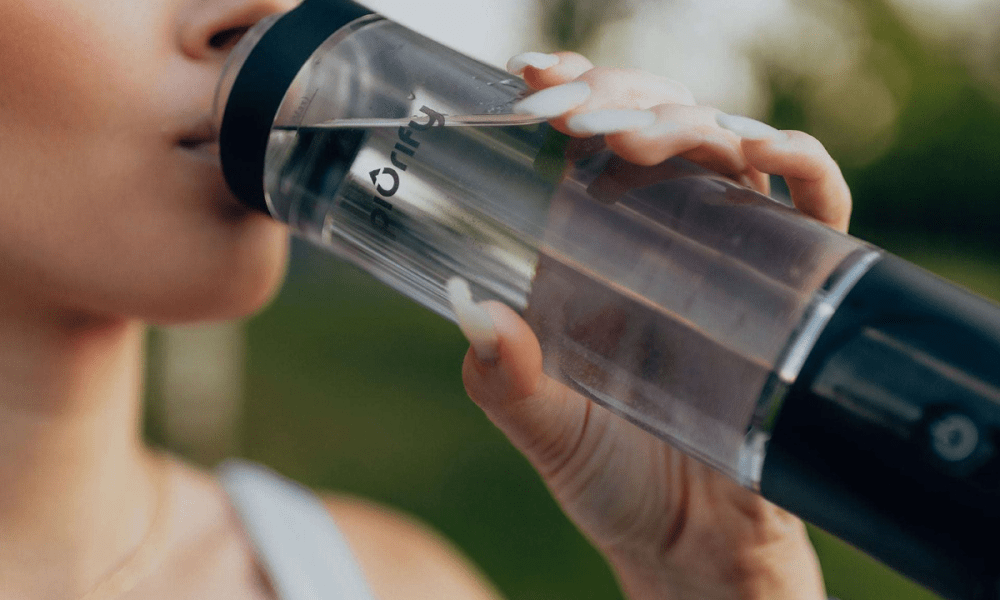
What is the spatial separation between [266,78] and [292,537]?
0.41 metres

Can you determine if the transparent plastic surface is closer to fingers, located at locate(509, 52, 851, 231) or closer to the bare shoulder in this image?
fingers, located at locate(509, 52, 851, 231)

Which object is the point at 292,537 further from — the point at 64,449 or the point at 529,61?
the point at 529,61

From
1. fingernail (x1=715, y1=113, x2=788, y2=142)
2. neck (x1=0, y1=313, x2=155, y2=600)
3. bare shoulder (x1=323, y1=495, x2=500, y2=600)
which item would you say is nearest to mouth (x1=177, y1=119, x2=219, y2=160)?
neck (x1=0, y1=313, x2=155, y2=600)

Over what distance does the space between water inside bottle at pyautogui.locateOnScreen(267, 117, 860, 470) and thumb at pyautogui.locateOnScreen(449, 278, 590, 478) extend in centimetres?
2

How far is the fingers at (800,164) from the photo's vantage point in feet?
1.28

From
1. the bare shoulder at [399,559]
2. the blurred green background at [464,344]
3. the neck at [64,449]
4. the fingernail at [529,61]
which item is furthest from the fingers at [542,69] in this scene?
the blurred green background at [464,344]

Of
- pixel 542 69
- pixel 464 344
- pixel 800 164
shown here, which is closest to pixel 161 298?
pixel 542 69

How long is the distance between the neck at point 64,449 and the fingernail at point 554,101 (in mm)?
323

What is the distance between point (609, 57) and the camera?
226 cm

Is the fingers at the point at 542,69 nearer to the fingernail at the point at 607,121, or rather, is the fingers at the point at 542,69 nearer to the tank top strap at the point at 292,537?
the fingernail at the point at 607,121

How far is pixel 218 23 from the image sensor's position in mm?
429

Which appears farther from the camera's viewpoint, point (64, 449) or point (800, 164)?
point (64, 449)

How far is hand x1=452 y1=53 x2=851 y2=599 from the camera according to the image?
38 cm

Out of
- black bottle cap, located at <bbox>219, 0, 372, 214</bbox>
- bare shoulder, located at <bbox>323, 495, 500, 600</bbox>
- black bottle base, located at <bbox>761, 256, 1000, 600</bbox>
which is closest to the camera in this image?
black bottle base, located at <bbox>761, 256, 1000, 600</bbox>
